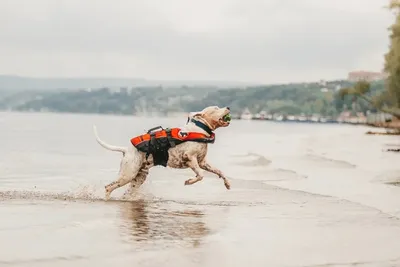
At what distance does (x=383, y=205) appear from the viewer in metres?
13.8

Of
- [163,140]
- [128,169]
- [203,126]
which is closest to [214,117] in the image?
[203,126]

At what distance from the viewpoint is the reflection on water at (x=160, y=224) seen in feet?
30.0

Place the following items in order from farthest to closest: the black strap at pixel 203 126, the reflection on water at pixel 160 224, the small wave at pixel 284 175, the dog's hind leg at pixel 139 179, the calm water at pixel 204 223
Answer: the small wave at pixel 284 175 → the dog's hind leg at pixel 139 179 → the black strap at pixel 203 126 → the reflection on water at pixel 160 224 → the calm water at pixel 204 223

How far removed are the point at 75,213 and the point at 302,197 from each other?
5.37m

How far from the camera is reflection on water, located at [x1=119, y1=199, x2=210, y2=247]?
9148mm

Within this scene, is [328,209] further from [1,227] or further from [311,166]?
[311,166]

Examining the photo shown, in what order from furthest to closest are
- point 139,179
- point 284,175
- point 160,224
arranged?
point 284,175, point 139,179, point 160,224

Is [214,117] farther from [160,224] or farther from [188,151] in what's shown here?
[160,224]

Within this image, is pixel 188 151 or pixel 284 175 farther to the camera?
pixel 284 175

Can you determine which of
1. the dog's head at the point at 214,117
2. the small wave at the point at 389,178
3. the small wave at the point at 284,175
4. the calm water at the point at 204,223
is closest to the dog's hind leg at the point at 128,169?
the calm water at the point at 204,223

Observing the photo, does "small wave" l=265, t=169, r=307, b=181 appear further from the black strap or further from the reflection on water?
the reflection on water

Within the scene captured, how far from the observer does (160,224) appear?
10.4m

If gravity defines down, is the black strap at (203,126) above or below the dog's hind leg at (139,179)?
above

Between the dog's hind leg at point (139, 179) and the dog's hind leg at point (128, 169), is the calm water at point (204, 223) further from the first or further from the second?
the dog's hind leg at point (128, 169)
